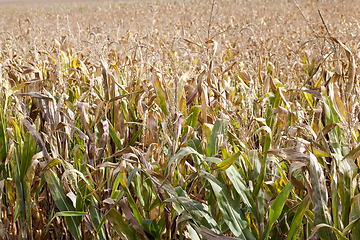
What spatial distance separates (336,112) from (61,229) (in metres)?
1.38

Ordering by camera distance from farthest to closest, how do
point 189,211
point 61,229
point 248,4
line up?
point 248,4 < point 61,229 < point 189,211

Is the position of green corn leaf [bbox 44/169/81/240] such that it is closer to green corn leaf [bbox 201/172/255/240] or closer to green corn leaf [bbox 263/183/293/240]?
green corn leaf [bbox 201/172/255/240]

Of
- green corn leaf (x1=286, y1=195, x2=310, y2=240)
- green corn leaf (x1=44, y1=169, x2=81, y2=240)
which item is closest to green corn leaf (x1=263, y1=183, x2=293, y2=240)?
green corn leaf (x1=286, y1=195, x2=310, y2=240)

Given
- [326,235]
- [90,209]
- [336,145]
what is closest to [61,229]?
[90,209]

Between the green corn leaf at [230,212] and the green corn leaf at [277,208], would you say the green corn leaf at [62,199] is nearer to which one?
the green corn leaf at [230,212]

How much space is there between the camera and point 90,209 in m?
1.19

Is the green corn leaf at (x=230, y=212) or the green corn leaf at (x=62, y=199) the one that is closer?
the green corn leaf at (x=230, y=212)

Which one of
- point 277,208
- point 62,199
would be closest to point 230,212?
point 277,208

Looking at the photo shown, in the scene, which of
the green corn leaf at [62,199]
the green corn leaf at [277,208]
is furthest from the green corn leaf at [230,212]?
the green corn leaf at [62,199]

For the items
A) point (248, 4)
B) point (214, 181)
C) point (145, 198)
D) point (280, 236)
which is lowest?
point (280, 236)

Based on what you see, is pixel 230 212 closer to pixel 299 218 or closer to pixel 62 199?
pixel 299 218

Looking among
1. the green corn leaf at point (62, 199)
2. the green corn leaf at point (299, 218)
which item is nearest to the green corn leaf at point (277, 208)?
the green corn leaf at point (299, 218)

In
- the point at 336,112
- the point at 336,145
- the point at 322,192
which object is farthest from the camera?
the point at 336,112

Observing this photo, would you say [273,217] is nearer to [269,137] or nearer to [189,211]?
[189,211]
